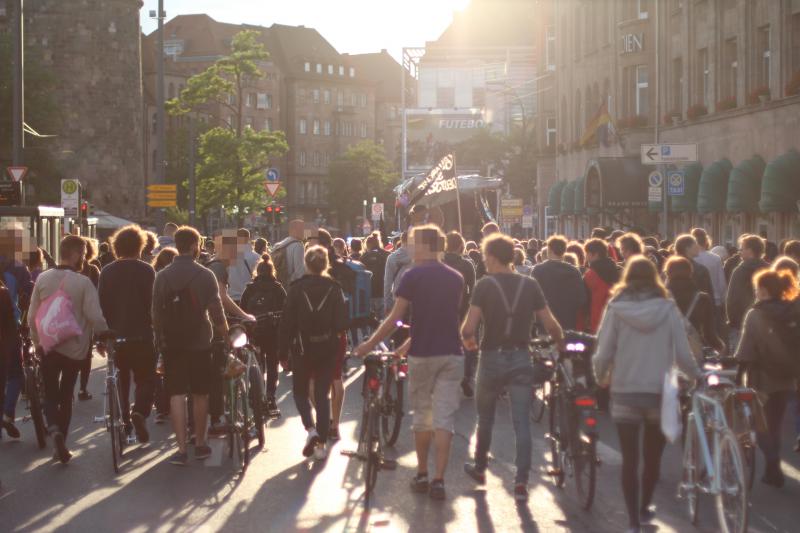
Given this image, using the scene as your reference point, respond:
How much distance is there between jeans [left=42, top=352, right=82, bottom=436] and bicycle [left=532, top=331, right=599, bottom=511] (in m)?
3.75

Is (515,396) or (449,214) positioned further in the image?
(449,214)

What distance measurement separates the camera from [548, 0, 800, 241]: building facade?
3139cm

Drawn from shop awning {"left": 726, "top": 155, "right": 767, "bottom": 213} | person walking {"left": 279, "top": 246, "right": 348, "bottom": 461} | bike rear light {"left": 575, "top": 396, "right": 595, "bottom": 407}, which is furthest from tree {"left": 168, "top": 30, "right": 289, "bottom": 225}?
bike rear light {"left": 575, "top": 396, "right": 595, "bottom": 407}

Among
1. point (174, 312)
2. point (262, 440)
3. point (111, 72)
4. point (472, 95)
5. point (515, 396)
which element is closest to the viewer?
point (515, 396)

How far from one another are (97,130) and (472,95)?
5889cm

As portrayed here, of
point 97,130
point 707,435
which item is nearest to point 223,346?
point 707,435

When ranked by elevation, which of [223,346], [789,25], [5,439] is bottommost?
[5,439]

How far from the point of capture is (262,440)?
1230 cm

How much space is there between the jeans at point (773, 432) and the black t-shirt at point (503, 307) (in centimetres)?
196

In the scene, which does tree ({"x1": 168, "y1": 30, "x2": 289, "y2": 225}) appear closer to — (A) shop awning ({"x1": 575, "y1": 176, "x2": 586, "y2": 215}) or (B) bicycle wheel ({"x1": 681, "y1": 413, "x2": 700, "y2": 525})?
(A) shop awning ({"x1": 575, "y1": 176, "x2": 586, "y2": 215})

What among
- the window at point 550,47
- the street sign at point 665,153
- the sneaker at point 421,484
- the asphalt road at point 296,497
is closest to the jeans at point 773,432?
the asphalt road at point 296,497

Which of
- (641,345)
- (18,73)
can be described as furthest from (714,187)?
(641,345)

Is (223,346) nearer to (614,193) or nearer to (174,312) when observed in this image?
(174,312)

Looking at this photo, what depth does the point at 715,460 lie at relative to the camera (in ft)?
26.5
